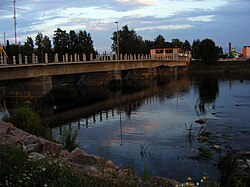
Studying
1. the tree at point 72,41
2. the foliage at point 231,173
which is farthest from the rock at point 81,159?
the tree at point 72,41

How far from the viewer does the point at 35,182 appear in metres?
6.36

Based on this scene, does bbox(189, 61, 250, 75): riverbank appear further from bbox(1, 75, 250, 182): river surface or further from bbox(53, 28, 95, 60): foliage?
bbox(1, 75, 250, 182): river surface

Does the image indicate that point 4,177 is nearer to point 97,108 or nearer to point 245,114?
point 245,114

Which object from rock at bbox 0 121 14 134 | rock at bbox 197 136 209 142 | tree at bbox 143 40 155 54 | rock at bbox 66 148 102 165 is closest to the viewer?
rock at bbox 66 148 102 165

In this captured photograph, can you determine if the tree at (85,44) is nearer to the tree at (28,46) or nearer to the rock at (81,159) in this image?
the tree at (28,46)

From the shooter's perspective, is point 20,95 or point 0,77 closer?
point 0,77

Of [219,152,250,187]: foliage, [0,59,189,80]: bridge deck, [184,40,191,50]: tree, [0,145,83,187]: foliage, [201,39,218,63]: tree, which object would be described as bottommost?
[219,152,250,187]: foliage

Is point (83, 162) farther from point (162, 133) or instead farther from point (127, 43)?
point (127, 43)

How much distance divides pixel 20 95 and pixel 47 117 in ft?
53.8

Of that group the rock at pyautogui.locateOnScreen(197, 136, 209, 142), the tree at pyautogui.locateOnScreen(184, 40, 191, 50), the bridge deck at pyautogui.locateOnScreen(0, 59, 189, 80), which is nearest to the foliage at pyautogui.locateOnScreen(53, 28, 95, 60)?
the bridge deck at pyautogui.locateOnScreen(0, 59, 189, 80)

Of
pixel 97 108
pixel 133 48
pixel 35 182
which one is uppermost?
pixel 133 48

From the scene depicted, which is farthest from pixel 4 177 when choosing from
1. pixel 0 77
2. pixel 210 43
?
pixel 210 43

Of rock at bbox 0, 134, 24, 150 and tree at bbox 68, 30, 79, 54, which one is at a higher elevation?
tree at bbox 68, 30, 79, 54

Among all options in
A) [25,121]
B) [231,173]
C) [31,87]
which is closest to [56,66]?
[31,87]
